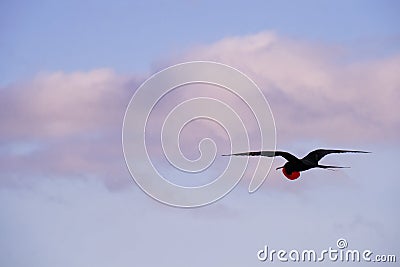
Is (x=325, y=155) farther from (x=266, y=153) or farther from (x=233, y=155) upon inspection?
(x=233, y=155)

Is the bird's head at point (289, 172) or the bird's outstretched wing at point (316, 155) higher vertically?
the bird's outstretched wing at point (316, 155)

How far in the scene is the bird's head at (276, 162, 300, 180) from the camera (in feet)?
65.6

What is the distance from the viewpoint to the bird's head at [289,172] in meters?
20.0

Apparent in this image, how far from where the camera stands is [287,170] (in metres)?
20.1

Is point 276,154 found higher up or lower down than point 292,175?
higher up

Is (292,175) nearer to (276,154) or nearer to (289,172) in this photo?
(289,172)

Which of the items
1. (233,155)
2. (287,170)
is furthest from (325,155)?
(233,155)

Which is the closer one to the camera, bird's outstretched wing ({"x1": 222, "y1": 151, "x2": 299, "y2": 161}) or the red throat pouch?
the red throat pouch

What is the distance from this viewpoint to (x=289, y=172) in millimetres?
20141

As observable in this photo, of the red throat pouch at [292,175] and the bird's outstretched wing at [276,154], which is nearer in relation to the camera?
the red throat pouch at [292,175]

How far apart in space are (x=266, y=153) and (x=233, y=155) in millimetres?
1388

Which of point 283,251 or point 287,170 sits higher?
point 287,170

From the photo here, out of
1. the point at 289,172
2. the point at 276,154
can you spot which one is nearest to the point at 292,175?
the point at 289,172

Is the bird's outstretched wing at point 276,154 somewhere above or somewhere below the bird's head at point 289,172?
above
